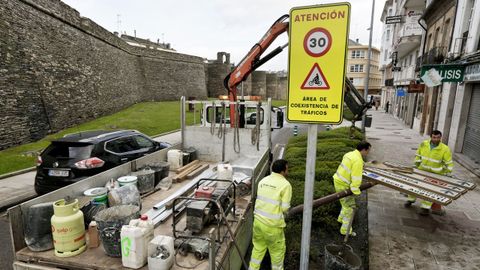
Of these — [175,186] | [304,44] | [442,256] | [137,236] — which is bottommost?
[442,256]

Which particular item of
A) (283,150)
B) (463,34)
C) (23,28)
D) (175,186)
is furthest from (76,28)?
(463,34)

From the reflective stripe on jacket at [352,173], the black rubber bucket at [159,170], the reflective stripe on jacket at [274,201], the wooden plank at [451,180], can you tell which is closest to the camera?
the reflective stripe on jacket at [274,201]

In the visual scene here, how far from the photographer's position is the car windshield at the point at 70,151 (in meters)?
5.96

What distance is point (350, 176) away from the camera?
529cm

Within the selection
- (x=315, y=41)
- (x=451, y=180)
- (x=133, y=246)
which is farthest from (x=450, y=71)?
(x=133, y=246)

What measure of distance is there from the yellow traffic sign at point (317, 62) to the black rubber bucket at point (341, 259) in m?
2.39

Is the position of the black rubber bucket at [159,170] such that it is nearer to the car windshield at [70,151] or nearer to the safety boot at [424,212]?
the car windshield at [70,151]

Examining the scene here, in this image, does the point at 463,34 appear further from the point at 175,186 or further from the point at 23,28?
the point at 23,28

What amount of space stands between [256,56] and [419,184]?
591 cm

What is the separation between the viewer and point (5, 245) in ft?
16.3

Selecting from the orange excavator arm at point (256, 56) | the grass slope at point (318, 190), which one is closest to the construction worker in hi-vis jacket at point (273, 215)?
the grass slope at point (318, 190)

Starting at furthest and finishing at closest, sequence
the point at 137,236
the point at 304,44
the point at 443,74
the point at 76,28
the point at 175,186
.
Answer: the point at 76,28, the point at 443,74, the point at 175,186, the point at 137,236, the point at 304,44

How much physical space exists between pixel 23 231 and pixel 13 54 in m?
13.5

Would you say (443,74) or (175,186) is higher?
(443,74)
